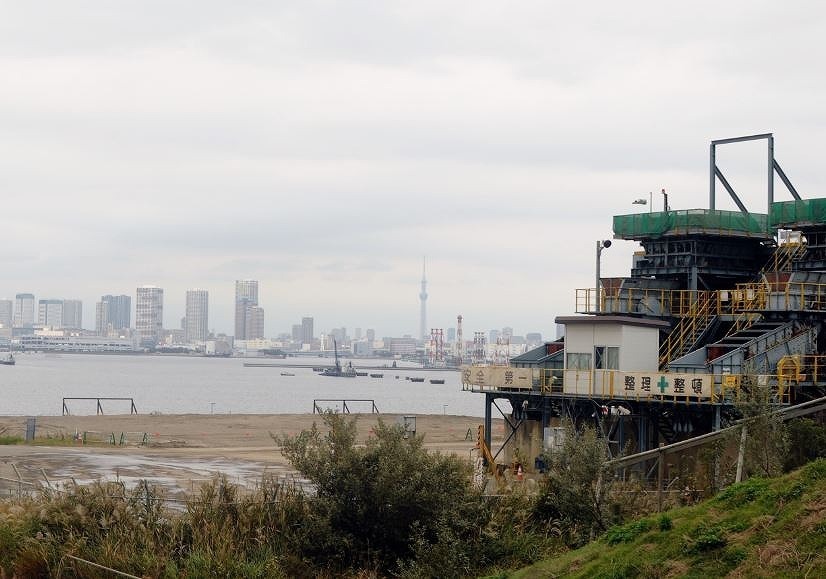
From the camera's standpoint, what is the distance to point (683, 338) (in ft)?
160

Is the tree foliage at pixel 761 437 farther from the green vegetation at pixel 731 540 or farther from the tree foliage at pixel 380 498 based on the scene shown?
the tree foliage at pixel 380 498

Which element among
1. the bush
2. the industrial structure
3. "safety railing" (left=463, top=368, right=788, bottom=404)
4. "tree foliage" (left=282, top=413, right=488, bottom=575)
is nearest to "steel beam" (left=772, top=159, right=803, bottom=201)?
the industrial structure

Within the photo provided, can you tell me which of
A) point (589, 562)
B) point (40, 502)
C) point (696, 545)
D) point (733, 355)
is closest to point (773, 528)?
point (696, 545)

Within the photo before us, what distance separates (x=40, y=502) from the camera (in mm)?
28016

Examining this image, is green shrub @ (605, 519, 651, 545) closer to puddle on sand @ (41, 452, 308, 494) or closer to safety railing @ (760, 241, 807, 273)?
puddle on sand @ (41, 452, 308, 494)

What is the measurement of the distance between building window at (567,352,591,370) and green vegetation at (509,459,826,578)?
2402cm

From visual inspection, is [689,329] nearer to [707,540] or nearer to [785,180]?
[785,180]

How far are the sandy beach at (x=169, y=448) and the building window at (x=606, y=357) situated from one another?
21.1 feet

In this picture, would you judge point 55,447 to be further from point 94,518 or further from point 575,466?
point 575,466

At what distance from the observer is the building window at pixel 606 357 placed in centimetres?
4462

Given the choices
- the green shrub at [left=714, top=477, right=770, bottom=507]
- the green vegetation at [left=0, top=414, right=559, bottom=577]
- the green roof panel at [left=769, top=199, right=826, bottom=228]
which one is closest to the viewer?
the green shrub at [left=714, top=477, right=770, bottom=507]

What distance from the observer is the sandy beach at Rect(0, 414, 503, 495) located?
39.6 m

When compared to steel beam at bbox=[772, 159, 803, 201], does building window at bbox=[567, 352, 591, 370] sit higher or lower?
lower

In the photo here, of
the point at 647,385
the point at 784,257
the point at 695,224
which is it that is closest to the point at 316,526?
the point at 647,385
